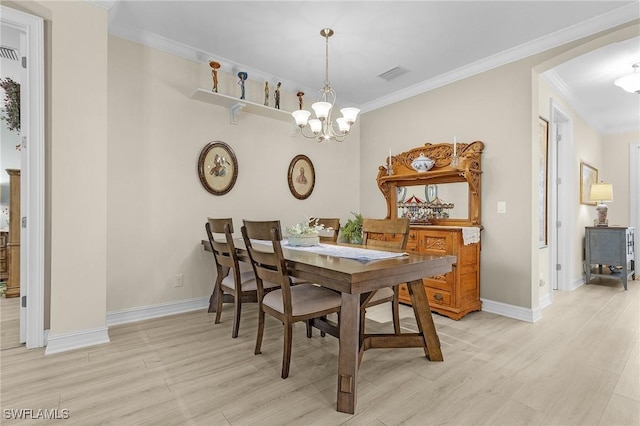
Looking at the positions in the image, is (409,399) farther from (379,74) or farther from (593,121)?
(593,121)

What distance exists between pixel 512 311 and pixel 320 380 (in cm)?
229

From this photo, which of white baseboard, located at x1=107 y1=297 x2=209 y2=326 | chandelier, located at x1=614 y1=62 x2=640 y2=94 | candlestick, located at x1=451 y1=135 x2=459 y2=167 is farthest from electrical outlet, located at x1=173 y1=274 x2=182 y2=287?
chandelier, located at x1=614 y1=62 x2=640 y2=94

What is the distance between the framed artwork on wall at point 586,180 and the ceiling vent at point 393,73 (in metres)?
3.15

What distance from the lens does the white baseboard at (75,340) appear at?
7.46 feet

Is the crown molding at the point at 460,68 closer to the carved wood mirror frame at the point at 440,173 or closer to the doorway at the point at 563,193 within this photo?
the carved wood mirror frame at the point at 440,173

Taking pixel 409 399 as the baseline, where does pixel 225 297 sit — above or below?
above

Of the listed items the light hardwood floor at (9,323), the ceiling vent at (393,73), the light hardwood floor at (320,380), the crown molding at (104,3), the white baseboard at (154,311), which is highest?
the ceiling vent at (393,73)

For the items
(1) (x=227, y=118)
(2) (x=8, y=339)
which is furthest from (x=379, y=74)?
(2) (x=8, y=339)

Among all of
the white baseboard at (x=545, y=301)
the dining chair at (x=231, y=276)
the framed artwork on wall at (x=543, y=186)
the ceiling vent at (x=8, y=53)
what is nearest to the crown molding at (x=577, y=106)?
the framed artwork on wall at (x=543, y=186)

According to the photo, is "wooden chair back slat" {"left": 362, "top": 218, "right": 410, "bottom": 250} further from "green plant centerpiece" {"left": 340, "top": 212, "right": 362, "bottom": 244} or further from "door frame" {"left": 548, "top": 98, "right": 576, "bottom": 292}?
"door frame" {"left": 548, "top": 98, "right": 576, "bottom": 292}

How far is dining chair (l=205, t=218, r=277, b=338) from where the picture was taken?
2543 millimetres

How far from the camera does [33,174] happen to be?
231 cm

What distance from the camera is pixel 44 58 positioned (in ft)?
7.73

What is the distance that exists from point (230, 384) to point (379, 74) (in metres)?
3.49
